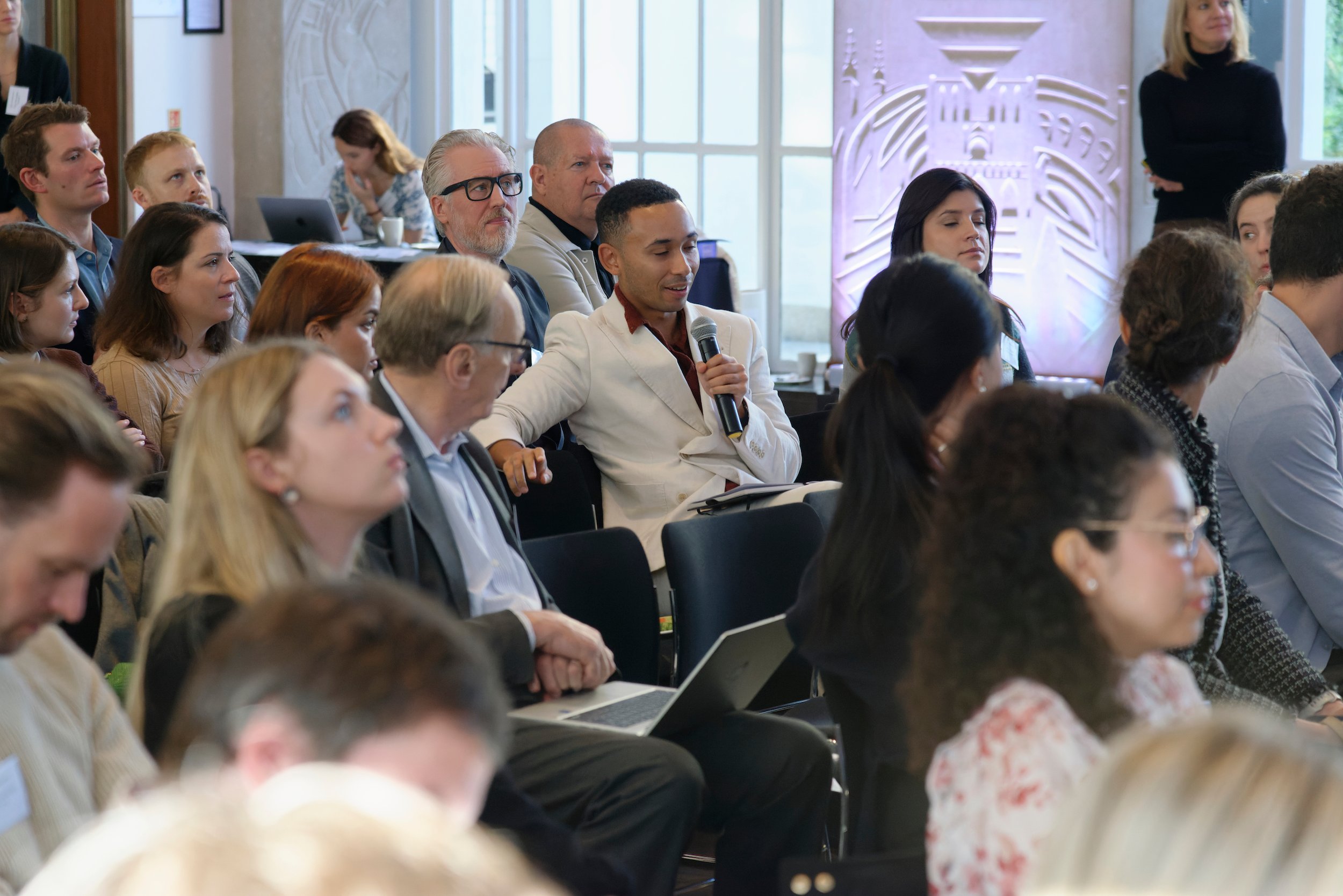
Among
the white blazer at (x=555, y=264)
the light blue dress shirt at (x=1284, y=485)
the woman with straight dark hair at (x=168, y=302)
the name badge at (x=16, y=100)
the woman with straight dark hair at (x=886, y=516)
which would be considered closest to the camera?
the woman with straight dark hair at (x=886, y=516)

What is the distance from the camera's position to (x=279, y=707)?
0.90 m

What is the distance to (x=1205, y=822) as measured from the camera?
679 mm

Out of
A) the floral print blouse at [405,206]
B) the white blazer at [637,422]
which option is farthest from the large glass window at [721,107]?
the white blazer at [637,422]

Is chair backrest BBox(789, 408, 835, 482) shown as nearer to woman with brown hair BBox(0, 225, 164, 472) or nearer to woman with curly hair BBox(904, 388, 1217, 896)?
woman with brown hair BBox(0, 225, 164, 472)

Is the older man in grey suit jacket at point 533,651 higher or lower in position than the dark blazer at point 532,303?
lower

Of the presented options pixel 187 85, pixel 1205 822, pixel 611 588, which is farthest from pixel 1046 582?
pixel 187 85

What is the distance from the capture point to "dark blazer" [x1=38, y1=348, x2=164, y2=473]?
134 inches

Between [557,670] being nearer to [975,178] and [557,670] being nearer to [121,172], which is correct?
[975,178]

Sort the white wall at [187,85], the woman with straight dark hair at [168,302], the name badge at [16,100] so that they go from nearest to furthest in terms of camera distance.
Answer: the woman with straight dark hair at [168,302] < the name badge at [16,100] < the white wall at [187,85]

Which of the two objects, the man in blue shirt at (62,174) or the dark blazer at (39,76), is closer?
the man in blue shirt at (62,174)

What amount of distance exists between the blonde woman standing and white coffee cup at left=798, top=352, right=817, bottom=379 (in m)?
1.89

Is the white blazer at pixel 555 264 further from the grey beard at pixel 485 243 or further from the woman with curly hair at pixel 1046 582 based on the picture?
the woman with curly hair at pixel 1046 582

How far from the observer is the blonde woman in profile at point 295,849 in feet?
1.62

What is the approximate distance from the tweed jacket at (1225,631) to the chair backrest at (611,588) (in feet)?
3.09
